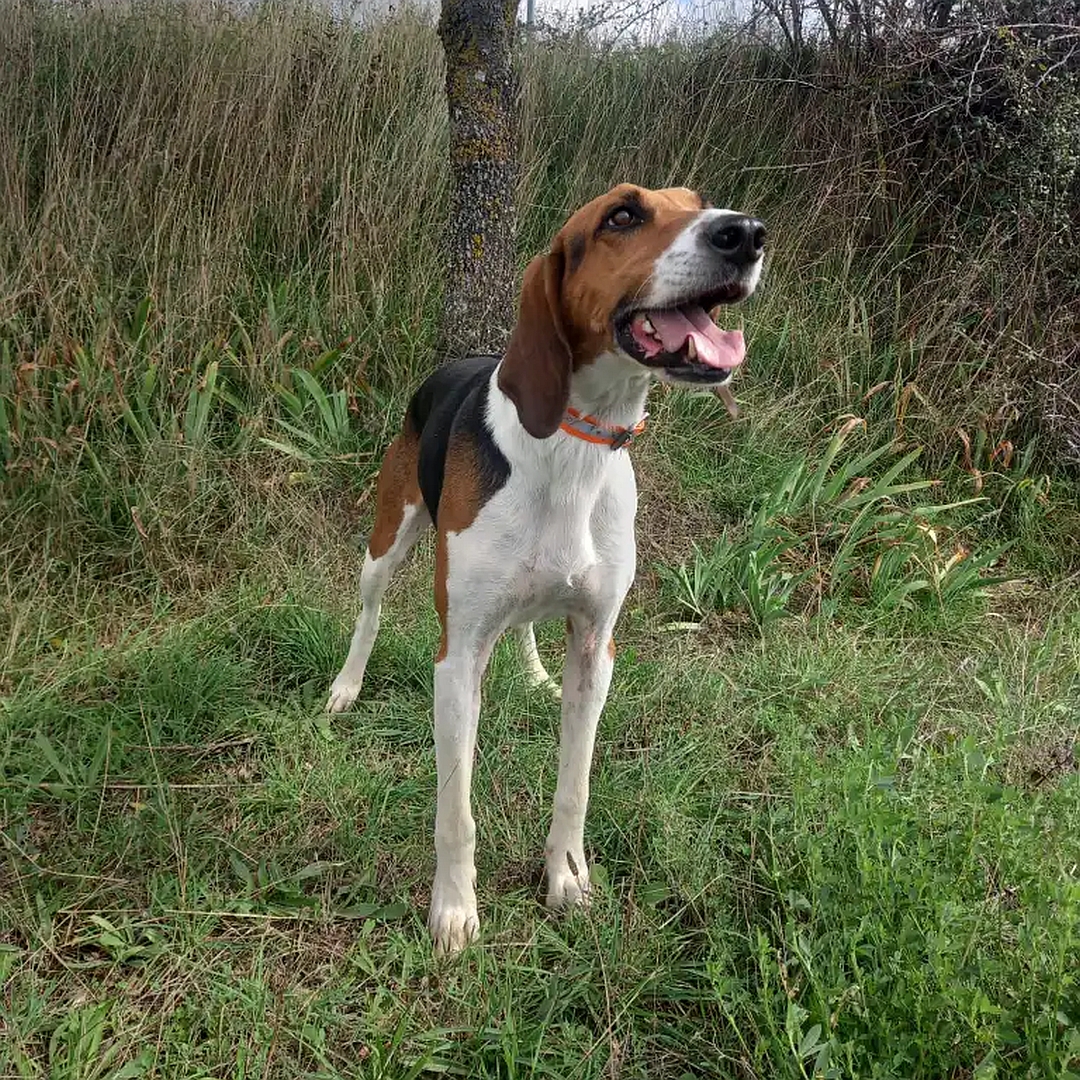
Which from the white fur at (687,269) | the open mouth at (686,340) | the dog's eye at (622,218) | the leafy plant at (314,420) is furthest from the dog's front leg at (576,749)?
the leafy plant at (314,420)

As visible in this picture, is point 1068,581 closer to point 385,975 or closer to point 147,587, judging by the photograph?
point 385,975

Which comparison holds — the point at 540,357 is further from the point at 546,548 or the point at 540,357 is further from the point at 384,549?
the point at 384,549

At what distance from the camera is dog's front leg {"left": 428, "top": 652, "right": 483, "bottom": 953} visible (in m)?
2.02

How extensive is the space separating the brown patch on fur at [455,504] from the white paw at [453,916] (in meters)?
0.54

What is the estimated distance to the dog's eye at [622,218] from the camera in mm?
1897

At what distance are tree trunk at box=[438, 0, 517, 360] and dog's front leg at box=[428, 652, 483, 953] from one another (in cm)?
226

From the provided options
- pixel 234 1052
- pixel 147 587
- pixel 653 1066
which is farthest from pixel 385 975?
pixel 147 587

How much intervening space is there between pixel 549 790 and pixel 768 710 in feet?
2.43

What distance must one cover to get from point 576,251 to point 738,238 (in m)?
0.41

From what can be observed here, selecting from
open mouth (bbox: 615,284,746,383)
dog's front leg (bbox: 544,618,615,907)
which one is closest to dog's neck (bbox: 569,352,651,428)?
open mouth (bbox: 615,284,746,383)

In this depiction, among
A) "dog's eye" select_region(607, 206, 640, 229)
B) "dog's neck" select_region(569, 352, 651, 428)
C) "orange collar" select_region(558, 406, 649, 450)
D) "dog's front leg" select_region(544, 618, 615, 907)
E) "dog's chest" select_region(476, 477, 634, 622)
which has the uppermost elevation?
"dog's eye" select_region(607, 206, 640, 229)

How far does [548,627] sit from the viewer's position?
3.32 meters

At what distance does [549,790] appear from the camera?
2.51 meters

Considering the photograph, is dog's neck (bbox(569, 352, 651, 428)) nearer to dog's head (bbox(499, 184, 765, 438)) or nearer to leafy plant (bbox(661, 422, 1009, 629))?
dog's head (bbox(499, 184, 765, 438))
